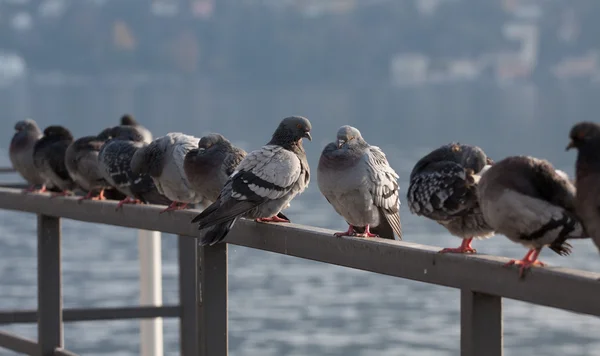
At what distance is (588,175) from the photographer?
4.05 m

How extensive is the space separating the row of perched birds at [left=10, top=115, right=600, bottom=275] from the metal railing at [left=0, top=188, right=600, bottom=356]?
0.10m

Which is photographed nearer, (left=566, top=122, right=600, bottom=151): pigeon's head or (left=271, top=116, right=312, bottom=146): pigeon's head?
(left=566, top=122, right=600, bottom=151): pigeon's head

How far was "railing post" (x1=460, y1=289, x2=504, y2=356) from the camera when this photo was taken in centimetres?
401

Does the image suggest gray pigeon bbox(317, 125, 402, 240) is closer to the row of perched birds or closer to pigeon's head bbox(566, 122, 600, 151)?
the row of perched birds

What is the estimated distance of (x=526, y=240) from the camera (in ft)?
14.6

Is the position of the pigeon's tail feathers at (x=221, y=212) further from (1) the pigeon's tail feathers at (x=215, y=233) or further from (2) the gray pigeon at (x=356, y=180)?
(2) the gray pigeon at (x=356, y=180)

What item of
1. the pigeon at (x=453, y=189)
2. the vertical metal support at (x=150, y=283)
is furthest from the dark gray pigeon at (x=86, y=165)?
the pigeon at (x=453, y=189)

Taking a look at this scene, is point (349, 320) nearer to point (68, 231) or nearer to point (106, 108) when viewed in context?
point (68, 231)

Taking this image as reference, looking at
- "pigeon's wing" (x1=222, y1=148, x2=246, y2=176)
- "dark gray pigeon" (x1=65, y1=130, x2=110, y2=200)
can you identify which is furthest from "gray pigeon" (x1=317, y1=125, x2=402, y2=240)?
"dark gray pigeon" (x1=65, y1=130, x2=110, y2=200)

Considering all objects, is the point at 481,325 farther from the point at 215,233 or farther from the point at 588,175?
the point at 215,233

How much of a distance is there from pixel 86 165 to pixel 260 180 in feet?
11.5

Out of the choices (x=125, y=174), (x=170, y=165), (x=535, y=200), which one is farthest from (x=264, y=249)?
(x=125, y=174)

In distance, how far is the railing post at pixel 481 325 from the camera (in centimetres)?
401

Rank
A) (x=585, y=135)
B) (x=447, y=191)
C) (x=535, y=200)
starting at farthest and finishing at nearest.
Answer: (x=447, y=191), (x=535, y=200), (x=585, y=135)
